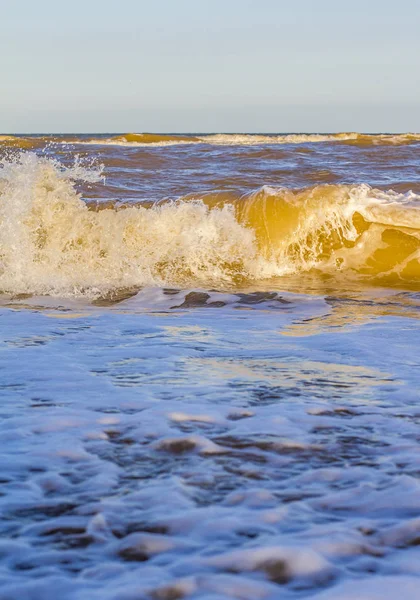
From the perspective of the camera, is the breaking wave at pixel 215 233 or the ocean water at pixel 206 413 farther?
the breaking wave at pixel 215 233

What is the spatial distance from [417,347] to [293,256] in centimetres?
355

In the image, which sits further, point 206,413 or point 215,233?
point 215,233

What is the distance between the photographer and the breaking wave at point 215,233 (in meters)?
6.80

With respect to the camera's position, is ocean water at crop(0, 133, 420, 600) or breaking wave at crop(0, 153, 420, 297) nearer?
ocean water at crop(0, 133, 420, 600)

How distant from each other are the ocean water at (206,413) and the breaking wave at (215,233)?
0.09 feet

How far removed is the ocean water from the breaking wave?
27 mm

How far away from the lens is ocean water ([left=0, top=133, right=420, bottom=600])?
1612mm

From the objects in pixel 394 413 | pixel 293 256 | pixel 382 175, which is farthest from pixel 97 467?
pixel 382 175

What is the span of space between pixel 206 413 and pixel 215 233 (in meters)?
4.73

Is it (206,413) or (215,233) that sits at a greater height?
(215,233)

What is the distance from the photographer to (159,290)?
19.1ft

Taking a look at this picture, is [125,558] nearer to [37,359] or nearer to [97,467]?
[97,467]

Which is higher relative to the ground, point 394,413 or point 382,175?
point 382,175

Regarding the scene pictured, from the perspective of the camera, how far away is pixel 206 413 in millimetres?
2592
